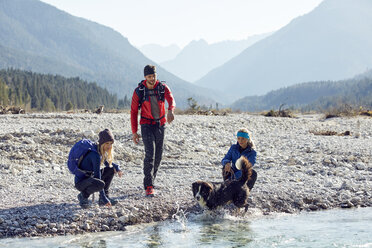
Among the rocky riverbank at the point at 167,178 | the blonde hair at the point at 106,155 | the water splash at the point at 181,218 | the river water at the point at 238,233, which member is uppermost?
the blonde hair at the point at 106,155

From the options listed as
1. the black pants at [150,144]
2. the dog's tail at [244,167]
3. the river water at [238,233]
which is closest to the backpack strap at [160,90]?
the black pants at [150,144]

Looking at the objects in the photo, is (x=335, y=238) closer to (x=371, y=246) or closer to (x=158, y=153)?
(x=371, y=246)

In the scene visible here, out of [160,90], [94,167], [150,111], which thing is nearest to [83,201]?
[94,167]

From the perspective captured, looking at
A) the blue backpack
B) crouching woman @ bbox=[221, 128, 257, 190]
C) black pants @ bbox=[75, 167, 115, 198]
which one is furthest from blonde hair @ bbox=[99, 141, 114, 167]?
crouching woman @ bbox=[221, 128, 257, 190]

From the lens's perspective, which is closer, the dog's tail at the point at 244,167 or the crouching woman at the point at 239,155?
the dog's tail at the point at 244,167

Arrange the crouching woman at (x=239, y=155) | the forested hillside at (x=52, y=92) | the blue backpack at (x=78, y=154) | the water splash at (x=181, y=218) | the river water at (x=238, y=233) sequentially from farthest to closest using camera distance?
1. the forested hillside at (x=52, y=92)
2. the crouching woman at (x=239, y=155)
3. the blue backpack at (x=78, y=154)
4. the water splash at (x=181, y=218)
5. the river water at (x=238, y=233)

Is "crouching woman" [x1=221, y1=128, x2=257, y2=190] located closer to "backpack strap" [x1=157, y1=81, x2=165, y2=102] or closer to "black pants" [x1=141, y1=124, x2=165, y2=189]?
"black pants" [x1=141, y1=124, x2=165, y2=189]

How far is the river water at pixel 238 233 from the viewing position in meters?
5.77

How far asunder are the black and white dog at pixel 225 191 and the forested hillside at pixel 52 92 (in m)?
90.6

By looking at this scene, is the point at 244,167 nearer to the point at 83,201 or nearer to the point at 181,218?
the point at 181,218

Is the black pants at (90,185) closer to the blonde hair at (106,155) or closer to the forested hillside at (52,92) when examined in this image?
the blonde hair at (106,155)

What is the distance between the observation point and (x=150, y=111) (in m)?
7.34

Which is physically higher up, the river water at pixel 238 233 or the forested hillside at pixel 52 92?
the forested hillside at pixel 52 92

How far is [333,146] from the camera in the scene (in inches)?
535
